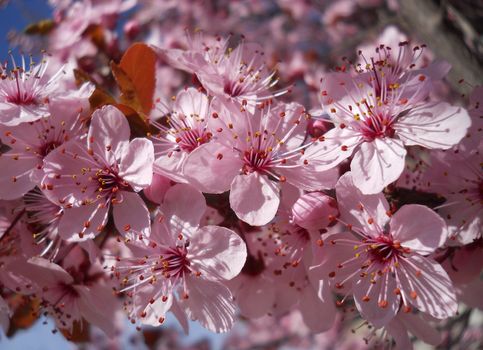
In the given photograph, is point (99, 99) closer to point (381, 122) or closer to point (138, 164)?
point (138, 164)

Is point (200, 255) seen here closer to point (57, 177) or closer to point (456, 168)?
point (57, 177)

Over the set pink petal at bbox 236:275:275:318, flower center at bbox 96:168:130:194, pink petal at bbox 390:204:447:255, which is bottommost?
pink petal at bbox 236:275:275:318

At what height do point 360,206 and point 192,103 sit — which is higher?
point 360,206

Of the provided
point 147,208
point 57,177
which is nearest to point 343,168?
point 147,208

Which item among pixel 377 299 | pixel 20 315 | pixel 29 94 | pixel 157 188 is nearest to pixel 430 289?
pixel 377 299

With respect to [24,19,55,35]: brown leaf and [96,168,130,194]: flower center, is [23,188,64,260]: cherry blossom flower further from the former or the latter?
[24,19,55,35]: brown leaf

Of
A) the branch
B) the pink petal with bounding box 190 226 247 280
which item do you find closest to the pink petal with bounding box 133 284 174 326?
the pink petal with bounding box 190 226 247 280

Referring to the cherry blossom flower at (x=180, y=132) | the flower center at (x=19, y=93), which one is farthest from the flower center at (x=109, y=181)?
the flower center at (x=19, y=93)
